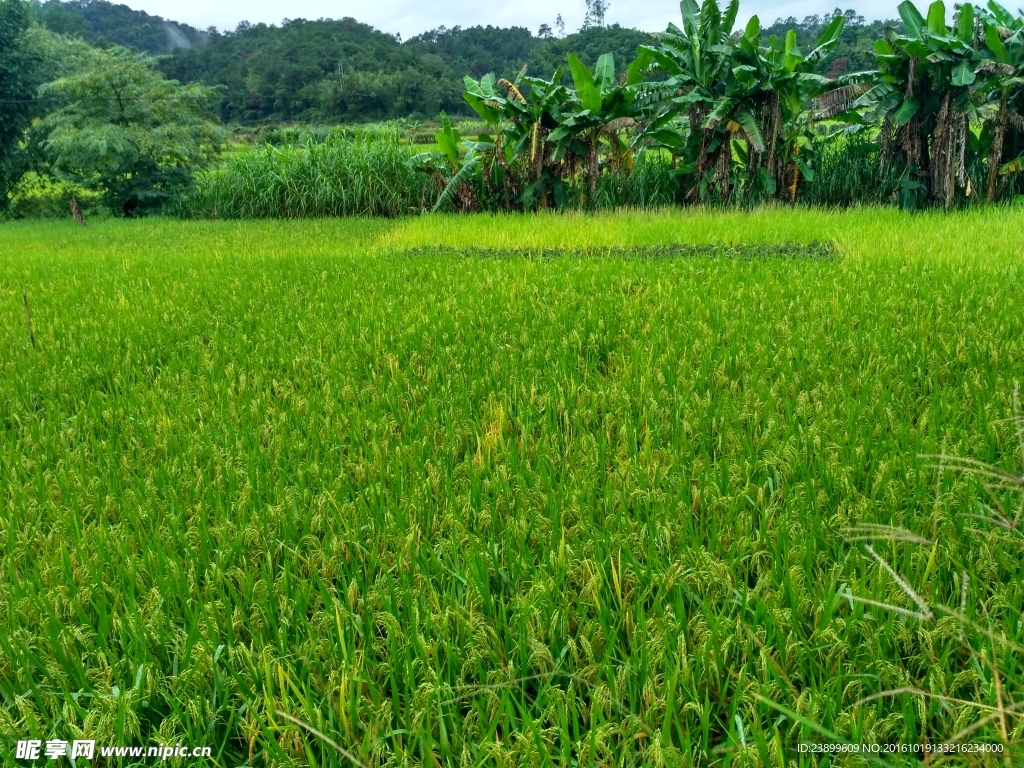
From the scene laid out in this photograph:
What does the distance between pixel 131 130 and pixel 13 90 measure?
3915 mm

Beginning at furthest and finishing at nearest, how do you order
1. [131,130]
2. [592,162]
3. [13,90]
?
[13,90] < [131,130] < [592,162]

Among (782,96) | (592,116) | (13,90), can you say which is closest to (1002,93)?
(782,96)

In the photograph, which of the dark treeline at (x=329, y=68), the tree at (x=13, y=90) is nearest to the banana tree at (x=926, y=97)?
the tree at (x=13, y=90)

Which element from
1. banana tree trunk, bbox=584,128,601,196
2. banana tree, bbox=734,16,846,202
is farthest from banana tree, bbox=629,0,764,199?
banana tree trunk, bbox=584,128,601,196

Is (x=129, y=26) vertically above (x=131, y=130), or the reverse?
(x=129, y=26)

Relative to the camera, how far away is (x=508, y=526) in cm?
166

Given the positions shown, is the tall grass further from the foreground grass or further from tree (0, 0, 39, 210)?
the foreground grass

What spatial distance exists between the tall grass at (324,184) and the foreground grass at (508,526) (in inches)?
306

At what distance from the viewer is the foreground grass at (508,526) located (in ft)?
3.84

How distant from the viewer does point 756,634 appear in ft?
4.23

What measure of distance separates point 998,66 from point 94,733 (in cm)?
973

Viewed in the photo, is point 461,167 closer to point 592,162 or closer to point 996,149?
point 592,162

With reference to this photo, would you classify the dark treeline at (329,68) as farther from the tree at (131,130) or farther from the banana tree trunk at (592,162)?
the banana tree trunk at (592,162)

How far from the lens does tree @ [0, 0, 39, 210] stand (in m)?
14.5
